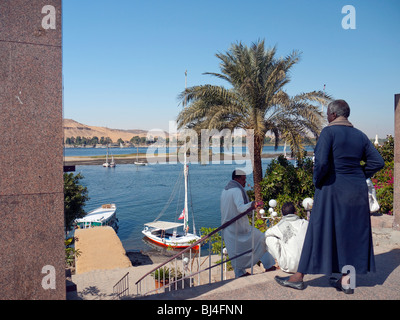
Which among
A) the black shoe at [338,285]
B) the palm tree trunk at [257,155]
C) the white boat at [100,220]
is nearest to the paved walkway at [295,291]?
the black shoe at [338,285]

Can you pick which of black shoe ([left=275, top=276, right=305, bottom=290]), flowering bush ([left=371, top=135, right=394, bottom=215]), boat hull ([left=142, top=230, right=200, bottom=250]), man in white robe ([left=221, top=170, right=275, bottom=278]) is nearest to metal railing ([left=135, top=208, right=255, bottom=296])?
man in white robe ([left=221, top=170, right=275, bottom=278])

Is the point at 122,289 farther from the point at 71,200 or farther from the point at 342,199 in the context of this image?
the point at 342,199

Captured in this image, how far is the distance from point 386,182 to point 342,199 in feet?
24.0

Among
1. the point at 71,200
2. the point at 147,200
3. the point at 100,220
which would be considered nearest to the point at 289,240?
the point at 71,200

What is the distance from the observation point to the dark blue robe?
10.7ft

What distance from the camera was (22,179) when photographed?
321 cm

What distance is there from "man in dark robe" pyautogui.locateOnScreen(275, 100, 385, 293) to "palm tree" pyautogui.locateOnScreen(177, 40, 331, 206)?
31.4 feet

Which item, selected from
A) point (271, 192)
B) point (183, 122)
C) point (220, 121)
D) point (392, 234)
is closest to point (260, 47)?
point (220, 121)

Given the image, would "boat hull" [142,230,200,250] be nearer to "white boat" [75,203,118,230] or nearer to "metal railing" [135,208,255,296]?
"white boat" [75,203,118,230]

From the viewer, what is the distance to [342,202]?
3275 mm

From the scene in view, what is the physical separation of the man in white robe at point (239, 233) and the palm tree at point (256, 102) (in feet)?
27.3
